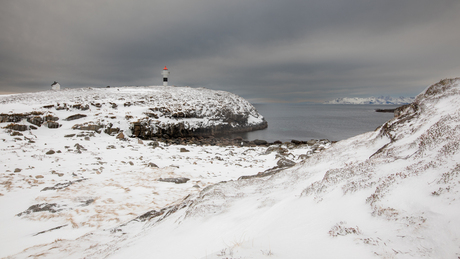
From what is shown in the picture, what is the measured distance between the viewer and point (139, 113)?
27500 mm

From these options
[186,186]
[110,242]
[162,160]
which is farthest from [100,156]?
[110,242]

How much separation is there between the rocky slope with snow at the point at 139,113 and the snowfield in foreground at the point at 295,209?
15592 mm

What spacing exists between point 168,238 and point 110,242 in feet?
5.81

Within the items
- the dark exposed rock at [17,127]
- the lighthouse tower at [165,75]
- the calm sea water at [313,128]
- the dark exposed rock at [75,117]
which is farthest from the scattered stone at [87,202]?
the lighthouse tower at [165,75]

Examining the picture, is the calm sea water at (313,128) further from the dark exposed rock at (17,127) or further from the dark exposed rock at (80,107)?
the dark exposed rock at (17,127)

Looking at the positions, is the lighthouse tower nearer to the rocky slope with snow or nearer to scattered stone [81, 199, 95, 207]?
the rocky slope with snow

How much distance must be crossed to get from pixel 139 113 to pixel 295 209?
27.8 m

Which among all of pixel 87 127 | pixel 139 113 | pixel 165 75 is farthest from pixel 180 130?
pixel 165 75

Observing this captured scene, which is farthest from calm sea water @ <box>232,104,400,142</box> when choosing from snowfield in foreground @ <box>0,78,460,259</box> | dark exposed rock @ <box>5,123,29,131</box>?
snowfield in foreground @ <box>0,78,460,259</box>

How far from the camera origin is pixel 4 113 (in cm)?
1897

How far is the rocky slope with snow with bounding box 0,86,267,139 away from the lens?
21266mm

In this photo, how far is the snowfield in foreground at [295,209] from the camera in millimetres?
2158

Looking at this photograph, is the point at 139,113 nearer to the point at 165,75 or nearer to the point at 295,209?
the point at 295,209

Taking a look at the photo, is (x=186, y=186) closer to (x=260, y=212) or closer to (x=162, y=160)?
(x=162, y=160)
